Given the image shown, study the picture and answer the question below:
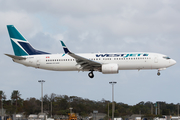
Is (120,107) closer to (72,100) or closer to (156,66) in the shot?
(72,100)

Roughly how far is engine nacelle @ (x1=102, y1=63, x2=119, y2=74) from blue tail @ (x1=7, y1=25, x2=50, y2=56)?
1360cm

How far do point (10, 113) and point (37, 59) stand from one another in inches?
895

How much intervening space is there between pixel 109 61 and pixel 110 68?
5.56ft

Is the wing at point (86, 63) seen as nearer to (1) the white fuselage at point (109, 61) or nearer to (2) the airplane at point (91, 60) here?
(2) the airplane at point (91, 60)

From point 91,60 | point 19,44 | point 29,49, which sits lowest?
point 91,60

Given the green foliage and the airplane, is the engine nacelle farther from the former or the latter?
the green foliage

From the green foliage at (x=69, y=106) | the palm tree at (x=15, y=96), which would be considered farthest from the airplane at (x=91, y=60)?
the palm tree at (x=15, y=96)

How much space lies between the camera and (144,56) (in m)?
52.7

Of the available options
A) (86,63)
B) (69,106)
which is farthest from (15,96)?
(86,63)

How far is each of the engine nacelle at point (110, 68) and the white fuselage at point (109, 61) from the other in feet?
3.06

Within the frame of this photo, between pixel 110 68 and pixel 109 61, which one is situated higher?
pixel 109 61

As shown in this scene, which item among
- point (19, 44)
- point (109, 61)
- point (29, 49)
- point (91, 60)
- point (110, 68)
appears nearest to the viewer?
point (110, 68)

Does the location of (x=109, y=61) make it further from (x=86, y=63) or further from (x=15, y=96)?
(x=15, y=96)

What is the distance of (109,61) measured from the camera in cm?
5322
